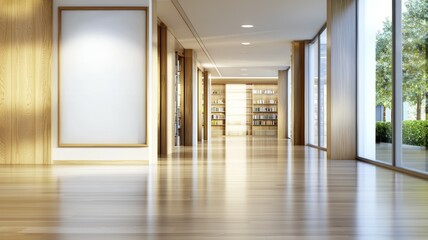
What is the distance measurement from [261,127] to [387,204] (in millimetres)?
26902

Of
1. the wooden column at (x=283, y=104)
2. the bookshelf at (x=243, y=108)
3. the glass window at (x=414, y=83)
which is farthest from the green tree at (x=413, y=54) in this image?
the bookshelf at (x=243, y=108)

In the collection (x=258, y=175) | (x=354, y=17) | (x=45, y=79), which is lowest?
(x=258, y=175)

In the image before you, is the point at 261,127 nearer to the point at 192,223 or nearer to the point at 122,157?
the point at 122,157

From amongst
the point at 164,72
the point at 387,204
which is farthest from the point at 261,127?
the point at 387,204

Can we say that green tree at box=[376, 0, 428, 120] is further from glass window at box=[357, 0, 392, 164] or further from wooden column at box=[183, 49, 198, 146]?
wooden column at box=[183, 49, 198, 146]

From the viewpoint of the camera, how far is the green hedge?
6.78m

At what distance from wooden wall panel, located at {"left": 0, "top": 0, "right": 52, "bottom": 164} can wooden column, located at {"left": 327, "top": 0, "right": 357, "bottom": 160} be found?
456 cm

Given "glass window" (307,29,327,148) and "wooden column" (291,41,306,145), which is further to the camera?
"wooden column" (291,41,306,145)

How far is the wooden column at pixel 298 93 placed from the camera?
53.5 feet

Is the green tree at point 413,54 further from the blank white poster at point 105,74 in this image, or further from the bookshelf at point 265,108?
the bookshelf at point 265,108

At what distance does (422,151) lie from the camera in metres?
6.92

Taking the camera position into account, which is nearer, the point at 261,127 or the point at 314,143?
the point at 314,143

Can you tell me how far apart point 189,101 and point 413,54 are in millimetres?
10462

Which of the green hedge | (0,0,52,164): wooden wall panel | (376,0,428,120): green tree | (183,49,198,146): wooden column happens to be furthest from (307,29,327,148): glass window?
(0,0,52,164): wooden wall panel
